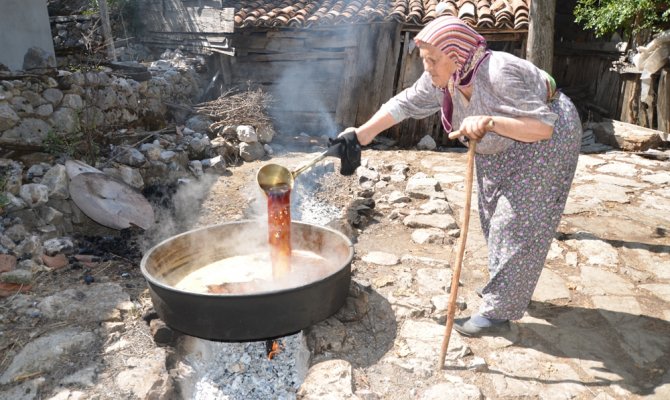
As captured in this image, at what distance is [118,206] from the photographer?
5.02m

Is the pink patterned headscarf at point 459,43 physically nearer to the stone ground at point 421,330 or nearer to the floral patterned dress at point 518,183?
the floral patterned dress at point 518,183

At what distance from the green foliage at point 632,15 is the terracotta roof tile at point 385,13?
1359mm

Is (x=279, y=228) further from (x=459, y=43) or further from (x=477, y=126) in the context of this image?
(x=459, y=43)

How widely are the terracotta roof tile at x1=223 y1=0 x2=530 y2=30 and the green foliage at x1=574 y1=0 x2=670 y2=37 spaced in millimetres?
1359

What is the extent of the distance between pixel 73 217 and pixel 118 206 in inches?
19.2

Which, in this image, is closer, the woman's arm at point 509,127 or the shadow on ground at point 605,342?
the woman's arm at point 509,127

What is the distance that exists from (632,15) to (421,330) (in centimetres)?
841

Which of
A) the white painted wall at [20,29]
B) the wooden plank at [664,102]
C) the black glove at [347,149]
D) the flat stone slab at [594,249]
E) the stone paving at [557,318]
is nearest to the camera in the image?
the stone paving at [557,318]

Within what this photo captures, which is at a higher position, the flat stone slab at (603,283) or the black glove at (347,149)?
the black glove at (347,149)

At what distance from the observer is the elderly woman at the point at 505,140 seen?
255cm

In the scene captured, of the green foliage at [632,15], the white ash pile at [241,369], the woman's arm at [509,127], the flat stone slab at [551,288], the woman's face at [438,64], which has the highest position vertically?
the green foliage at [632,15]

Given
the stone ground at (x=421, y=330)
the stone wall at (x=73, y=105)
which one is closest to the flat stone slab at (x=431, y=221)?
the stone ground at (x=421, y=330)

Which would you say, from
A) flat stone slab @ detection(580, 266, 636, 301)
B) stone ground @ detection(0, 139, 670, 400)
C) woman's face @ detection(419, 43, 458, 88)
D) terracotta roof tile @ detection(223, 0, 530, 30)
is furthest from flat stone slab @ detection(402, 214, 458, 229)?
terracotta roof tile @ detection(223, 0, 530, 30)

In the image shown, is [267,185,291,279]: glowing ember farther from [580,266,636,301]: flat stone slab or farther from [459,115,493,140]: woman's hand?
[580,266,636,301]: flat stone slab
